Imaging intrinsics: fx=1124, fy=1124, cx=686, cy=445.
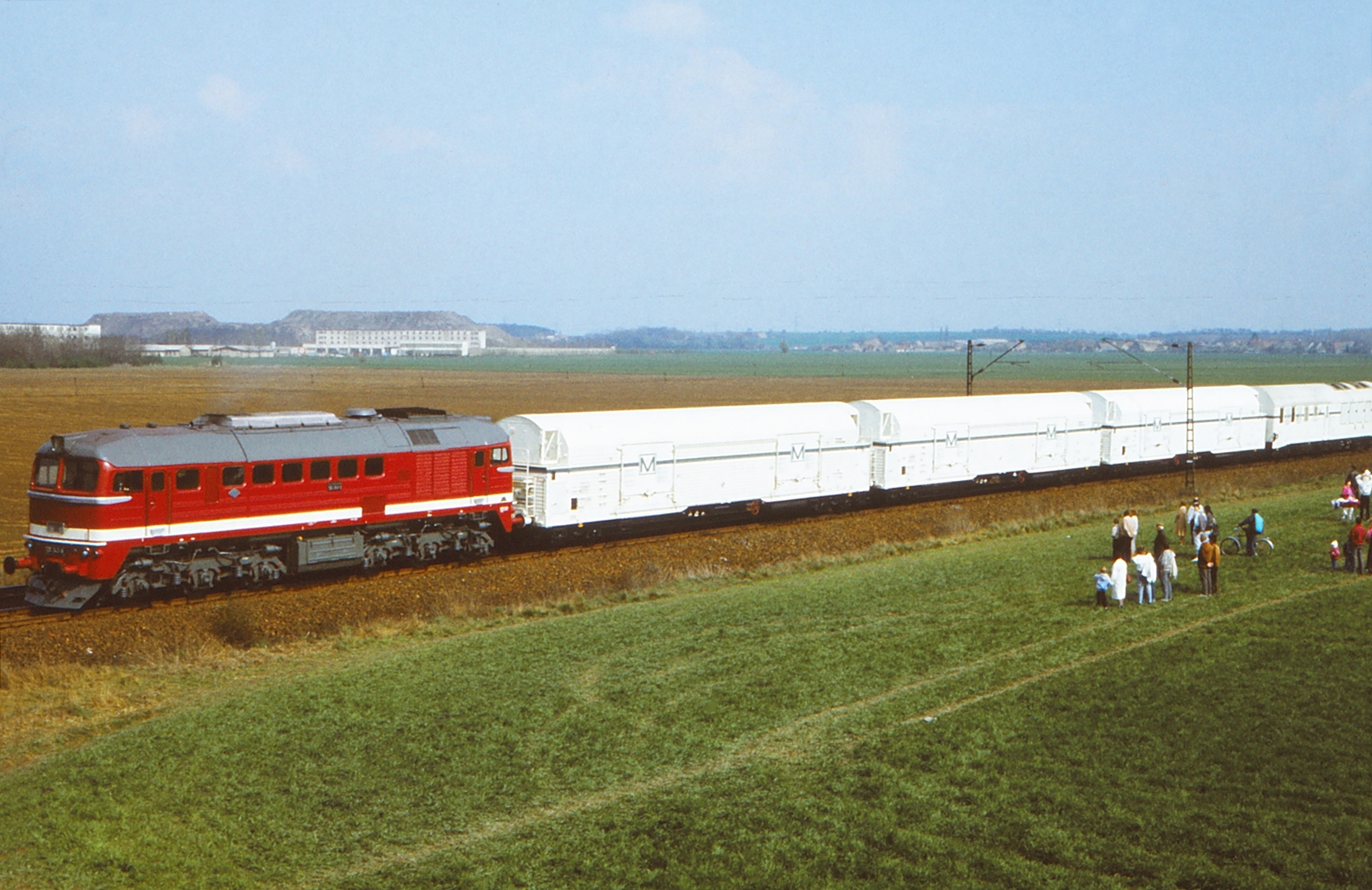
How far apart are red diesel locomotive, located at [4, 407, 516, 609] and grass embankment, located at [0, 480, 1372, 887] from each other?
19.5 feet

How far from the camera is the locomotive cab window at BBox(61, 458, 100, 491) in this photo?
24559 mm

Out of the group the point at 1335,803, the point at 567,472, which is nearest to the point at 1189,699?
the point at 1335,803

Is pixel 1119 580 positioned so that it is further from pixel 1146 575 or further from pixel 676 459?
pixel 676 459

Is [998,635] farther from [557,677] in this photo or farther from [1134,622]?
[557,677]

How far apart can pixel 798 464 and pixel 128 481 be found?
2169 cm

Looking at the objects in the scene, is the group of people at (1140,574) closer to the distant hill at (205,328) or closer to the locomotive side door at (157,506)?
the locomotive side door at (157,506)

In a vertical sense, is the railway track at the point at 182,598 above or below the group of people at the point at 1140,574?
below

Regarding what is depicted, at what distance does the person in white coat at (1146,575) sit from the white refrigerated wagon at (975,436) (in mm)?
17038

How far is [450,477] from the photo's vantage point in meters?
30.9

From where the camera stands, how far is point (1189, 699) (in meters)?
18.2

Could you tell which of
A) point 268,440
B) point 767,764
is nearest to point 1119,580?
point 767,764

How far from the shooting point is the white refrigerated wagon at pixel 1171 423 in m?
51.2

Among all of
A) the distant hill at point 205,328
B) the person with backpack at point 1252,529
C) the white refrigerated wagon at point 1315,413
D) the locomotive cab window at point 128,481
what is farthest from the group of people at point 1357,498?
the distant hill at point 205,328

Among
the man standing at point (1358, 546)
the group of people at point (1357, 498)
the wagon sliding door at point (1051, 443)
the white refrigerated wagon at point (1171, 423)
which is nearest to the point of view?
the man standing at point (1358, 546)
